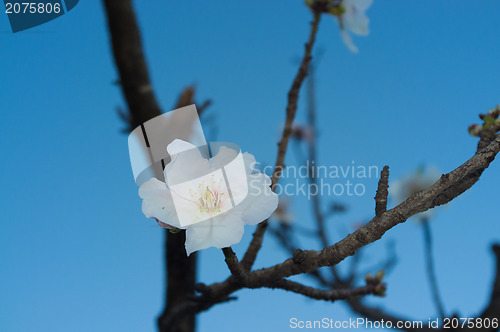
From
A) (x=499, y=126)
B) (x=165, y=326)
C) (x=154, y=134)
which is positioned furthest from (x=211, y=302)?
(x=499, y=126)

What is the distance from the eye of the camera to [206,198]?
706mm

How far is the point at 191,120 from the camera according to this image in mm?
1375

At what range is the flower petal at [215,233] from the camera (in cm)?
65

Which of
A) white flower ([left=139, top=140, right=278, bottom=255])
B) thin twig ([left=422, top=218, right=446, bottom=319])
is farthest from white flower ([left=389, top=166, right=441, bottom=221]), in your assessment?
white flower ([left=139, top=140, right=278, bottom=255])

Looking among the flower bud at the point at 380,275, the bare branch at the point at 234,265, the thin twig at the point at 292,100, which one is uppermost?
the thin twig at the point at 292,100

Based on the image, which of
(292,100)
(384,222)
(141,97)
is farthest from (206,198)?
(141,97)

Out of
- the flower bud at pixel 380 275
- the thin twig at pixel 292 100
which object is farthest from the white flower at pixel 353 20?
the flower bud at pixel 380 275

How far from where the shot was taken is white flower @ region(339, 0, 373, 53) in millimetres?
1107

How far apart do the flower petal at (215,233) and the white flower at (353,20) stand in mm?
657

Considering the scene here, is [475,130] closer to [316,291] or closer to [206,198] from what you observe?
[316,291]

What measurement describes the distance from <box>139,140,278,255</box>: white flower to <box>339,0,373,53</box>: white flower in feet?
1.87

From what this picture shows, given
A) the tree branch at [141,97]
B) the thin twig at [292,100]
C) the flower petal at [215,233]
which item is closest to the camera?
the flower petal at [215,233]

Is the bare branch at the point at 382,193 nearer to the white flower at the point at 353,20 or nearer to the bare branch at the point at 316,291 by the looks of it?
the bare branch at the point at 316,291

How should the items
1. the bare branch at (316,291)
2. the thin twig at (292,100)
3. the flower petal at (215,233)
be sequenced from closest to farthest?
the flower petal at (215,233)
the bare branch at (316,291)
the thin twig at (292,100)
